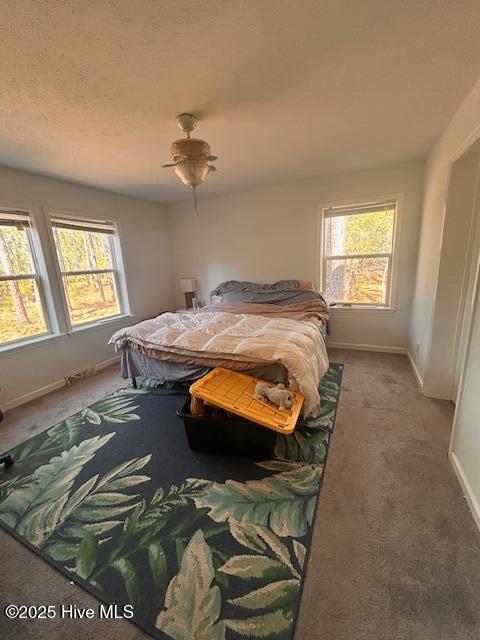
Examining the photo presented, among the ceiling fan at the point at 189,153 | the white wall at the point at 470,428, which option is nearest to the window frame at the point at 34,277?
the ceiling fan at the point at 189,153

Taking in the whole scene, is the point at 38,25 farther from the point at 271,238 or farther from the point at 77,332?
the point at 271,238

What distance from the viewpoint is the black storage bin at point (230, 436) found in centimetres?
171

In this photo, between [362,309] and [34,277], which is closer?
[34,277]

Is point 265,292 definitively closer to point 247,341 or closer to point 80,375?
point 247,341

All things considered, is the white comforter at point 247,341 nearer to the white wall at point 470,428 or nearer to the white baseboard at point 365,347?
Result: the white wall at point 470,428

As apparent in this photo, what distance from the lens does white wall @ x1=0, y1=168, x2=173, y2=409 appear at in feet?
8.70

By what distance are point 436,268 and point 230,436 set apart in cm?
228

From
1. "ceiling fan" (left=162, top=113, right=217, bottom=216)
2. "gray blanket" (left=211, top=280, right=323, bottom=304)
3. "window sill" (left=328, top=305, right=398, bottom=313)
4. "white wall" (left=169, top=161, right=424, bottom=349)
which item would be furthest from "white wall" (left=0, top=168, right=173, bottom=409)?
"window sill" (left=328, top=305, right=398, bottom=313)

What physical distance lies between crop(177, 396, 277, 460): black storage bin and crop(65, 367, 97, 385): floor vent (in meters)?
2.04

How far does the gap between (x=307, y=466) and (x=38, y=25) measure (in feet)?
8.65

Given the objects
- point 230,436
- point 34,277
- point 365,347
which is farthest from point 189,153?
point 365,347

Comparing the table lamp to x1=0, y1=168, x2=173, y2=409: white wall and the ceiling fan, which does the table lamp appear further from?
the ceiling fan

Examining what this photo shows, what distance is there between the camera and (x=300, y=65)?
1.42m

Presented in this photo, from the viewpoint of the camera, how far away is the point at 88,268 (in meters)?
3.45
